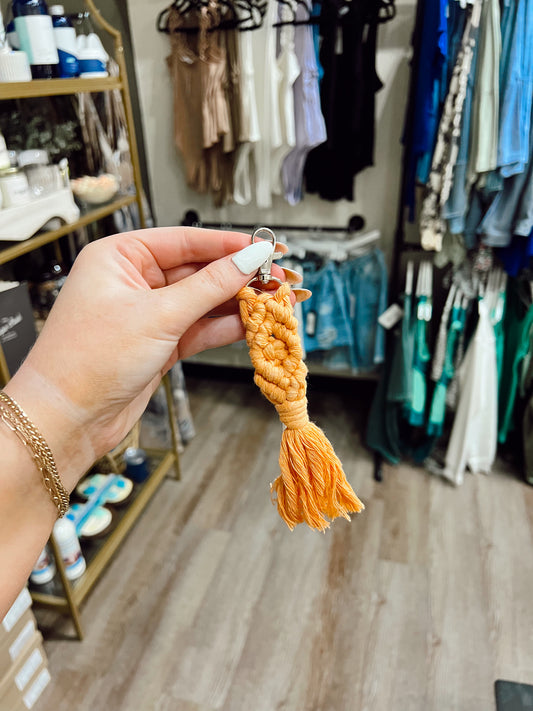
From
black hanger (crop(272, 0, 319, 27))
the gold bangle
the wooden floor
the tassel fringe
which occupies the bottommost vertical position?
the wooden floor

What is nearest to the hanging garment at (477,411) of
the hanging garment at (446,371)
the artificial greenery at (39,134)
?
the hanging garment at (446,371)

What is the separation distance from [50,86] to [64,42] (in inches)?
8.5

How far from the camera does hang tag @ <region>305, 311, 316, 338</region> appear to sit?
2.13m

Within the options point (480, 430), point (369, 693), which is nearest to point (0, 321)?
point (369, 693)

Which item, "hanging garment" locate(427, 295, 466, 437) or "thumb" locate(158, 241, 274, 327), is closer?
"thumb" locate(158, 241, 274, 327)

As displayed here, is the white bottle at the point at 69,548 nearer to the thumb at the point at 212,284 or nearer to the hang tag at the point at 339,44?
the thumb at the point at 212,284

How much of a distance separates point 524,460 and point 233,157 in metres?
1.76

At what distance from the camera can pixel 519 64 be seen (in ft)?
5.07

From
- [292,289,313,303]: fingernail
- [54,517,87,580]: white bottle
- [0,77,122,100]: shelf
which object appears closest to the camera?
[292,289,313,303]: fingernail

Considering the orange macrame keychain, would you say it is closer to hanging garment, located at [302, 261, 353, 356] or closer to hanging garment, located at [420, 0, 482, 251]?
hanging garment, located at [420, 0, 482, 251]

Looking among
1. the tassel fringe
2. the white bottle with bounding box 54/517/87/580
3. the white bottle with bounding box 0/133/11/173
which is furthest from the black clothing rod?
the tassel fringe

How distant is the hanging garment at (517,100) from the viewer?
1.53 meters

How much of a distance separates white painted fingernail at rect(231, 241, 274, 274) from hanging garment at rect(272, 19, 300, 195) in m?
1.36

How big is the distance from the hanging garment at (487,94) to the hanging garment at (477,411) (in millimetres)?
526
